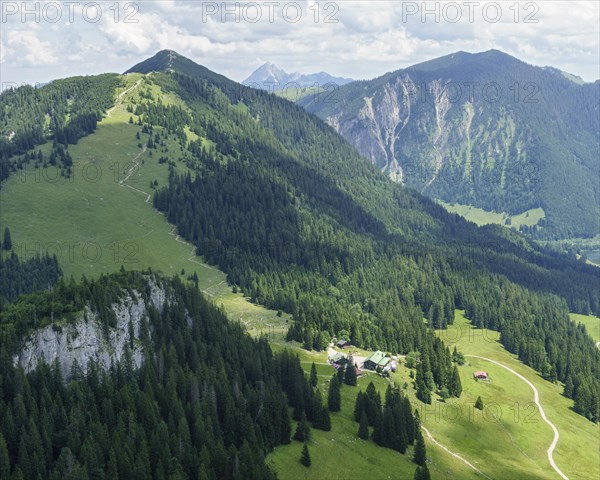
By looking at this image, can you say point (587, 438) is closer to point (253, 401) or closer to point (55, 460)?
point (253, 401)

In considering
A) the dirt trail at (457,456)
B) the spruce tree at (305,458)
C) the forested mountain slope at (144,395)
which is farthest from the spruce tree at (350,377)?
the spruce tree at (305,458)

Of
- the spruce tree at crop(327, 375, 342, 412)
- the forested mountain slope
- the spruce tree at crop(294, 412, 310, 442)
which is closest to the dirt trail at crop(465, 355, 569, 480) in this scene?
the spruce tree at crop(327, 375, 342, 412)

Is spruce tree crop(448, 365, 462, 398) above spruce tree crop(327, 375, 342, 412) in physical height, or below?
below

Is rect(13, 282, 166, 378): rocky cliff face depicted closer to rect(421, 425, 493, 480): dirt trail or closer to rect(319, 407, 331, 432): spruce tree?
rect(319, 407, 331, 432): spruce tree

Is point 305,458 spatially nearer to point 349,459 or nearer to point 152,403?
point 349,459

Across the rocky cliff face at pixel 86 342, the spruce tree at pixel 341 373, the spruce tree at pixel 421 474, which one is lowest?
the spruce tree at pixel 421 474

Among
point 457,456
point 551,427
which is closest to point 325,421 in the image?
point 457,456

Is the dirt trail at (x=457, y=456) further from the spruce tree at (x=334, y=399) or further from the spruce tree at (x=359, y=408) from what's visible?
the spruce tree at (x=334, y=399)

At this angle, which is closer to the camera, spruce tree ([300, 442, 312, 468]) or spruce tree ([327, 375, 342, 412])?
spruce tree ([300, 442, 312, 468])
